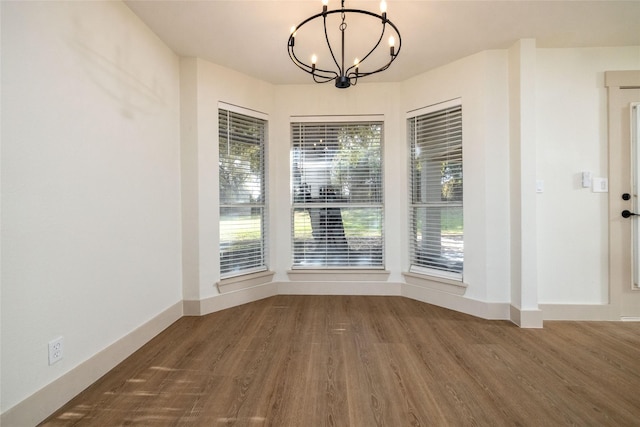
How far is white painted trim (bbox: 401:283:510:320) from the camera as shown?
2.85m

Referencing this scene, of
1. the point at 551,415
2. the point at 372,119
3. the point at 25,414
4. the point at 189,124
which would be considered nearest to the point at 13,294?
the point at 25,414

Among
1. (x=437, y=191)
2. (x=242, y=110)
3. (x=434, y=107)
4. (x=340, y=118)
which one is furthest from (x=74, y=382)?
(x=434, y=107)

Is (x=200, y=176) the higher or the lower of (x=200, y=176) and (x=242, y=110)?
the lower

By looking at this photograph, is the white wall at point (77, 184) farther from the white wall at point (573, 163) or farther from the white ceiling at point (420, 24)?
the white wall at point (573, 163)

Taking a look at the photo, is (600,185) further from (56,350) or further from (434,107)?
(56,350)

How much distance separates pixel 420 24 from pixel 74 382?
3590 millimetres

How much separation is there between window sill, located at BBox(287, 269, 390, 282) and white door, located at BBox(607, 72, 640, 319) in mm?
2212

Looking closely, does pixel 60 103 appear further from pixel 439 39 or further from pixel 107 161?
pixel 439 39

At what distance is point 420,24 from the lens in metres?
2.42

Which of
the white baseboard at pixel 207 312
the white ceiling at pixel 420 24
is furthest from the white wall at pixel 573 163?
the white baseboard at pixel 207 312

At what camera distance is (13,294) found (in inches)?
54.6

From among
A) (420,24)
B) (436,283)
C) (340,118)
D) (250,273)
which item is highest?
(420,24)

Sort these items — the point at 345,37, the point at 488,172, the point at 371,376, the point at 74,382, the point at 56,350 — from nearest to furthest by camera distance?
the point at 56,350 < the point at 74,382 < the point at 371,376 < the point at 345,37 < the point at 488,172

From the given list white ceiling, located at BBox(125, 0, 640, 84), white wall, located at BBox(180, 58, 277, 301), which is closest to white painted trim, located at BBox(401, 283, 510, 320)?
white wall, located at BBox(180, 58, 277, 301)
